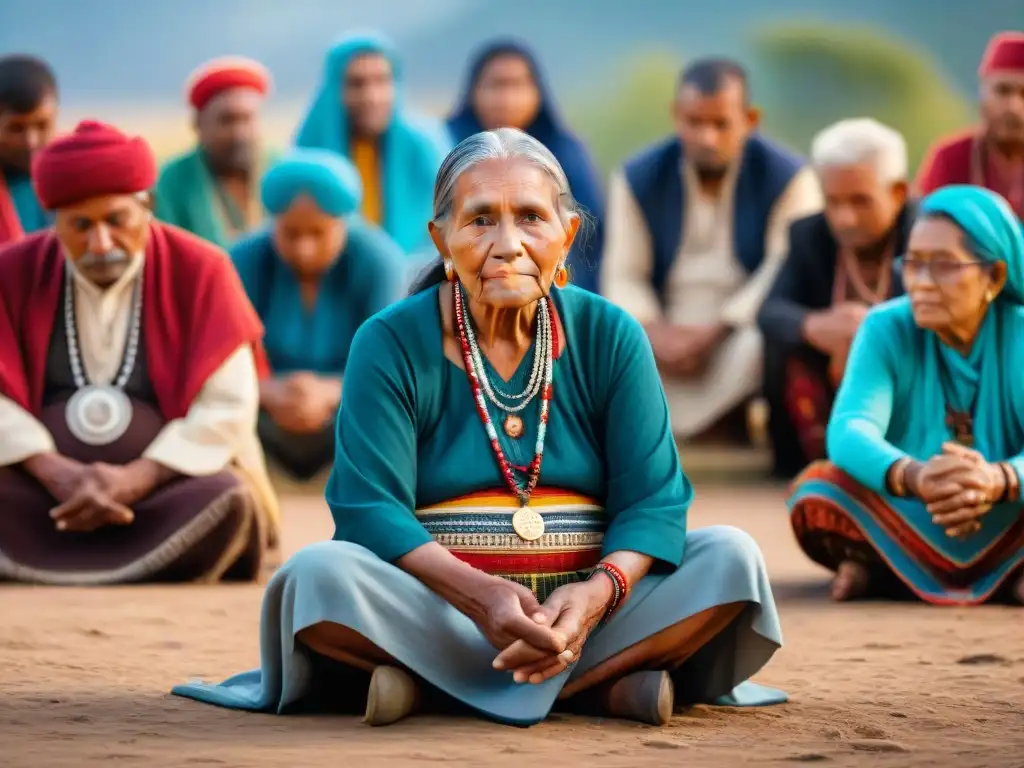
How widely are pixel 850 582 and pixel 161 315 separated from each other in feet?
8.68

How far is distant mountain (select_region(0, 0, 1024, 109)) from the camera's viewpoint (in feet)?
66.1

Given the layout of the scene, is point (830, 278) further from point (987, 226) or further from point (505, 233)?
point (505, 233)

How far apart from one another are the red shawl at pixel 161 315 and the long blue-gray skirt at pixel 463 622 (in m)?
2.79

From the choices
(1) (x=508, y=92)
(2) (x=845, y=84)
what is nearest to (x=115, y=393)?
(1) (x=508, y=92)

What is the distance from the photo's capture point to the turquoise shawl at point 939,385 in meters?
7.07

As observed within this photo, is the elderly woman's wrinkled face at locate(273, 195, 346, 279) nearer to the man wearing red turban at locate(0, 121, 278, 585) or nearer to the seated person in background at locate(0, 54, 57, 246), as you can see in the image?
the seated person in background at locate(0, 54, 57, 246)

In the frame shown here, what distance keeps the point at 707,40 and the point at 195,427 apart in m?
13.9

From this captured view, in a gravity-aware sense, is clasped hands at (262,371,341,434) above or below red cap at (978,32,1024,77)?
below

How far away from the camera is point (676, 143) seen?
12.5 m

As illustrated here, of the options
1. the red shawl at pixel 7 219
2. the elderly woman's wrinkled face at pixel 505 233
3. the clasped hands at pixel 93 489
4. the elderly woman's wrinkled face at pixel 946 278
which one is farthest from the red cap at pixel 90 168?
the red shawl at pixel 7 219

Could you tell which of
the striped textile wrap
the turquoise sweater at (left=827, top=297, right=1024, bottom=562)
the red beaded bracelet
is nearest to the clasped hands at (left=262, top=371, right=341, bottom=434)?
the turquoise sweater at (left=827, top=297, right=1024, bottom=562)

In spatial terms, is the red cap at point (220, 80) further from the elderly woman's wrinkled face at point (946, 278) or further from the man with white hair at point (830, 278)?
the elderly woman's wrinkled face at point (946, 278)

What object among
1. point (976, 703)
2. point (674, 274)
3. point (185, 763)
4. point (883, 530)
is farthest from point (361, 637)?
point (674, 274)

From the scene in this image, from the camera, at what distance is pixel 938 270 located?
705cm
